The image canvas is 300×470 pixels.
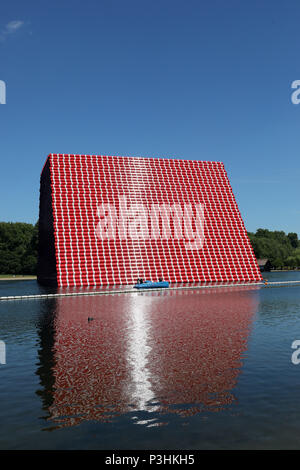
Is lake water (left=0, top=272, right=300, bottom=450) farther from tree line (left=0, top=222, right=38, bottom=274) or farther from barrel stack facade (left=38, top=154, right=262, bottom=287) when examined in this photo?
tree line (left=0, top=222, right=38, bottom=274)

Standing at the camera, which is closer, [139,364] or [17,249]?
[139,364]

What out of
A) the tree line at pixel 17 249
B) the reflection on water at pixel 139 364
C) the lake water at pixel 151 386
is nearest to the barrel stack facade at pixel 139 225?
the reflection on water at pixel 139 364

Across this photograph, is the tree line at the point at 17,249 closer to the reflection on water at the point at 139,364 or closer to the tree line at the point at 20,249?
the tree line at the point at 20,249

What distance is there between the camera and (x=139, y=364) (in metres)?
17.8

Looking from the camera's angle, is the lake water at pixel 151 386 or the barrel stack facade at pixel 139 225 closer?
the lake water at pixel 151 386

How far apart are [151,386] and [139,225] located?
63.6 meters

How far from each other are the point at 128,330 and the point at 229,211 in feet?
201

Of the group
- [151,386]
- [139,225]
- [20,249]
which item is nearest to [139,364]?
[151,386]

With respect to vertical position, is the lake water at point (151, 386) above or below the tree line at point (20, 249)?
below

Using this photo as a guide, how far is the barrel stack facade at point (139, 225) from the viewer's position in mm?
72500

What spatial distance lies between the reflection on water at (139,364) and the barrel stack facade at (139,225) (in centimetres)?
4025

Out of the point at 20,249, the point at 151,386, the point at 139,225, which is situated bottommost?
the point at 151,386

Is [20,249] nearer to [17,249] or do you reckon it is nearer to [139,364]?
[17,249]
